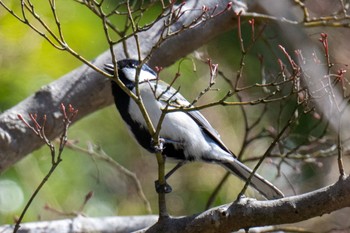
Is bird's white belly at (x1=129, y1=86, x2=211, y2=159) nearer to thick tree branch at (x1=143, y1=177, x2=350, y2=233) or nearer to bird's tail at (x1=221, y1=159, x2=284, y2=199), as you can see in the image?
bird's tail at (x1=221, y1=159, x2=284, y2=199)

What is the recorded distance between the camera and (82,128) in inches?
166

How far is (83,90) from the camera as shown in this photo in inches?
→ 120

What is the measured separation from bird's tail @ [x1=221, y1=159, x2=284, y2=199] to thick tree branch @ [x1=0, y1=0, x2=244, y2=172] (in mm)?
489

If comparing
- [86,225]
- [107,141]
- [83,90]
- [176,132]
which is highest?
[107,141]

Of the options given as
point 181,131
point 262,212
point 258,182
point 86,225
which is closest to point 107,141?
point 86,225

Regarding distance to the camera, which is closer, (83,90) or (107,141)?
(83,90)

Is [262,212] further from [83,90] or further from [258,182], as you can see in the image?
[83,90]

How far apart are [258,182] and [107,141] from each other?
6.39 feet

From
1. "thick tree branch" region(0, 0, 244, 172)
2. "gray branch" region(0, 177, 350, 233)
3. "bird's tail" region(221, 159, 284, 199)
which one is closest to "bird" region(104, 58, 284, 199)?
"bird's tail" region(221, 159, 284, 199)

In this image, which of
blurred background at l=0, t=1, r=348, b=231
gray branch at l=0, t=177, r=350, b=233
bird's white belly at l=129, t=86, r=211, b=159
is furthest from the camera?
blurred background at l=0, t=1, r=348, b=231

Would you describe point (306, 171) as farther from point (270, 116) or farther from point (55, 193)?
point (55, 193)

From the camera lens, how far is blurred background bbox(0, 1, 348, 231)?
11.7 ft

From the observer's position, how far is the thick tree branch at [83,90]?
2918 millimetres

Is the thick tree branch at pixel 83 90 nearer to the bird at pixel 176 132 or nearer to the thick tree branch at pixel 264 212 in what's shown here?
the bird at pixel 176 132
